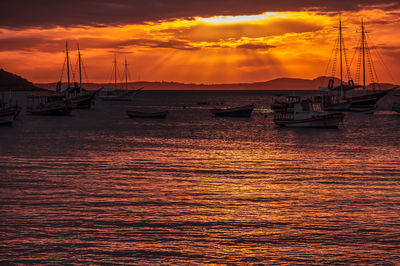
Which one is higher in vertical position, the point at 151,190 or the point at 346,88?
the point at 346,88

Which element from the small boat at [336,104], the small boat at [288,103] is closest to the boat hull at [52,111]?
the small boat at [288,103]

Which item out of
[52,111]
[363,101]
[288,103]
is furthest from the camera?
[363,101]

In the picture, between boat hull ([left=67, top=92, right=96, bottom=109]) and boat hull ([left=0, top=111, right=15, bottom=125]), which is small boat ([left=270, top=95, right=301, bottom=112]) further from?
boat hull ([left=67, top=92, right=96, bottom=109])

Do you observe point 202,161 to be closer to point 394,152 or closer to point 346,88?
point 394,152

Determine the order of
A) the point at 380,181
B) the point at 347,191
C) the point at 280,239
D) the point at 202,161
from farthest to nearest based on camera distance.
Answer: the point at 202,161, the point at 380,181, the point at 347,191, the point at 280,239

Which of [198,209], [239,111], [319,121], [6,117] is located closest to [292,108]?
[239,111]

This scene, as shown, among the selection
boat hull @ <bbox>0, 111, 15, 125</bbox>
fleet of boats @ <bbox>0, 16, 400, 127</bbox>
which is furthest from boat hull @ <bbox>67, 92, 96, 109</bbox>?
boat hull @ <bbox>0, 111, 15, 125</bbox>

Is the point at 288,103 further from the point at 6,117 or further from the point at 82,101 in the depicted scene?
the point at 82,101

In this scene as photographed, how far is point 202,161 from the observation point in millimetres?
28938

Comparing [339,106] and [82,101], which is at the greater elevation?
[82,101]

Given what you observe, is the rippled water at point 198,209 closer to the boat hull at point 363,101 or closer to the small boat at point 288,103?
the small boat at point 288,103

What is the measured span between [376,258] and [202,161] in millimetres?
18760

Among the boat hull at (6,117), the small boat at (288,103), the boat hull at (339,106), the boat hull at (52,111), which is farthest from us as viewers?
the boat hull at (339,106)

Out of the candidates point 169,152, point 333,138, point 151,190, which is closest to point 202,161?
point 169,152
